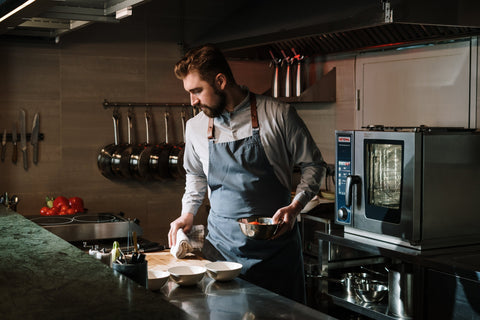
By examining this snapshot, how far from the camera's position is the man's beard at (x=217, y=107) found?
2.72m

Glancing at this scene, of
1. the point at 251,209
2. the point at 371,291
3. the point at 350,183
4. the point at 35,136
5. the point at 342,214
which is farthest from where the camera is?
the point at 35,136

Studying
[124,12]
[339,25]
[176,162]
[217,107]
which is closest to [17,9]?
[124,12]


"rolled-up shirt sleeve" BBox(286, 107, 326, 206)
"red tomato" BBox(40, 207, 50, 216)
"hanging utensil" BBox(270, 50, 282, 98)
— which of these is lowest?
"red tomato" BBox(40, 207, 50, 216)

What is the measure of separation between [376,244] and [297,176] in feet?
6.74

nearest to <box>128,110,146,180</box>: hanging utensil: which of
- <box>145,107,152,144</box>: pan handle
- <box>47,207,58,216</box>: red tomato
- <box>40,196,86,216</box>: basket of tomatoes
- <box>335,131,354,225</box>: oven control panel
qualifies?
<box>145,107,152,144</box>: pan handle

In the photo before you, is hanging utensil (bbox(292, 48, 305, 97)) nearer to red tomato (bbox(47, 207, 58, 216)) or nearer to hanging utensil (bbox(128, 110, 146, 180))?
hanging utensil (bbox(128, 110, 146, 180))

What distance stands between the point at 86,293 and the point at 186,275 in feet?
2.46

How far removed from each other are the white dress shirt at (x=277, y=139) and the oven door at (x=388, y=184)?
1.21ft

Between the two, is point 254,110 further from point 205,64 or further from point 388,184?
point 388,184

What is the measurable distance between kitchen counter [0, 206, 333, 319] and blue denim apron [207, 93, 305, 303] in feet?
1.47

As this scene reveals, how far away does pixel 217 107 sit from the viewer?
273cm

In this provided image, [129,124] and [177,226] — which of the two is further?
[129,124]

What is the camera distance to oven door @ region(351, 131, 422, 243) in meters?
2.80

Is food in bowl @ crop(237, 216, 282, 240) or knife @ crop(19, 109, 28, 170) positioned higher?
knife @ crop(19, 109, 28, 170)
